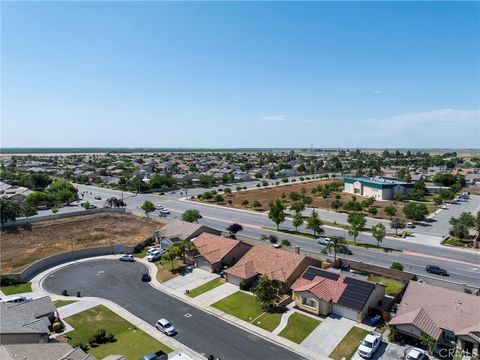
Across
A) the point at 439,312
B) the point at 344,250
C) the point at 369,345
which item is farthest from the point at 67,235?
the point at 439,312

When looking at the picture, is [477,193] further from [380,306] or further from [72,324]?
[72,324]

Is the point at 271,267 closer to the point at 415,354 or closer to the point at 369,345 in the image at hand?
the point at 369,345

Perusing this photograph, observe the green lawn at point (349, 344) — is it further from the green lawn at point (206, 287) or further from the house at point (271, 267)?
the green lawn at point (206, 287)

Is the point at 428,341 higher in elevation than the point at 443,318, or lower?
lower

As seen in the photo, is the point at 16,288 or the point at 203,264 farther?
the point at 203,264

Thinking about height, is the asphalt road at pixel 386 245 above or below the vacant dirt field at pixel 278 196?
below

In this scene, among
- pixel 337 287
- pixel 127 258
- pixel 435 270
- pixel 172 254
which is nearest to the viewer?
pixel 337 287

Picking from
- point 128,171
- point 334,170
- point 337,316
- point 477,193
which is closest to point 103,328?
point 337,316

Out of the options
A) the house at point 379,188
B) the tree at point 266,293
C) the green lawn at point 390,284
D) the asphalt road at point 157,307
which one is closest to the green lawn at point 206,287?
the asphalt road at point 157,307
